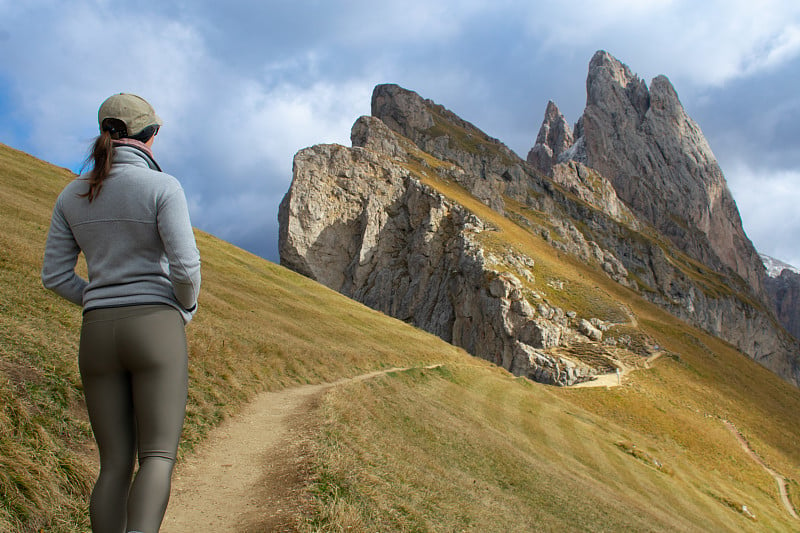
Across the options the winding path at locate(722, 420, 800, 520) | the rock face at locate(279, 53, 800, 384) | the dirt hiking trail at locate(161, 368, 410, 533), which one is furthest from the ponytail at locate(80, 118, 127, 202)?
the rock face at locate(279, 53, 800, 384)

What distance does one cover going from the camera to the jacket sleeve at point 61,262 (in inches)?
142

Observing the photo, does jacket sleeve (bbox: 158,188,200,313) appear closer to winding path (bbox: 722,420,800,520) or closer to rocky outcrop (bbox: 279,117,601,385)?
winding path (bbox: 722,420,800,520)

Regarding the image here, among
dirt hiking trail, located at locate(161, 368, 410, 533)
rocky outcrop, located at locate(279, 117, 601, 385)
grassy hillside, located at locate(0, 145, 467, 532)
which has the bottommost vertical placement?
dirt hiking trail, located at locate(161, 368, 410, 533)

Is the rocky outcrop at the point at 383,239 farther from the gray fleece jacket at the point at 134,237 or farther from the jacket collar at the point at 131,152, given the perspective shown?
the gray fleece jacket at the point at 134,237

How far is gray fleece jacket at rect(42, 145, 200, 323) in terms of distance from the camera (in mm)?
3340

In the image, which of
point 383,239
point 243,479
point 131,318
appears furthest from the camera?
point 383,239

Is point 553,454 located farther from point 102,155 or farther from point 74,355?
point 102,155

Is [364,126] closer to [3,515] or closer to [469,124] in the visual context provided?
[469,124]

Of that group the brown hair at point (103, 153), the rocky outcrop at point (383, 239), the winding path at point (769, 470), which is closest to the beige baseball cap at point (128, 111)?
the brown hair at point (103, 153)

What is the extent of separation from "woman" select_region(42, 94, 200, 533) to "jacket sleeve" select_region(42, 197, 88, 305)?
0.31 ft

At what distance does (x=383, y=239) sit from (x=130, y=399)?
314ft

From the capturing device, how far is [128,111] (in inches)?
146

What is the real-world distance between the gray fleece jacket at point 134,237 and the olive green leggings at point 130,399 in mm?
135

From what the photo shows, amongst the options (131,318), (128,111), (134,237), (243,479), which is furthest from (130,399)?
(243,479)
